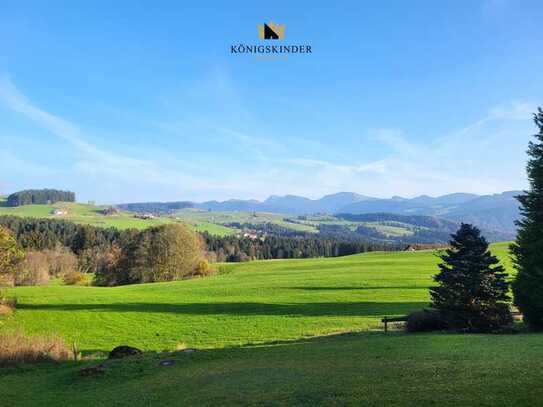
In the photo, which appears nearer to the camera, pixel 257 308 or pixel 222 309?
pixel 257 308

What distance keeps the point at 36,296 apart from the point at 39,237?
78252mm

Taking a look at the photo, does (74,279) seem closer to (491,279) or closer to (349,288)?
(349,288)

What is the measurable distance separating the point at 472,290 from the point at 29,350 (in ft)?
88.0

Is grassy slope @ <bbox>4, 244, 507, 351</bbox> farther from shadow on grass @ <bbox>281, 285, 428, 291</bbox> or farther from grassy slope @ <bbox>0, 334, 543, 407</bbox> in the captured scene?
grassy slope @ <bbox>0, 334, 543, 407</bbox>

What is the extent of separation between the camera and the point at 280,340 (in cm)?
3262

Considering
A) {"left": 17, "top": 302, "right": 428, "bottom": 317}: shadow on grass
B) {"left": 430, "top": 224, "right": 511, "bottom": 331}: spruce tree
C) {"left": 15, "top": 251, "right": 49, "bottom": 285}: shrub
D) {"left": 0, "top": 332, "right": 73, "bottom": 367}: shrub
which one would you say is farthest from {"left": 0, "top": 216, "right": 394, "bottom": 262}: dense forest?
{"left": 430, "top": 224, "right": 511, "bottom": 331}: spruce tree

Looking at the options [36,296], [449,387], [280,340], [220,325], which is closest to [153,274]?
[36,296]

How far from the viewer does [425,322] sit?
30688 mm

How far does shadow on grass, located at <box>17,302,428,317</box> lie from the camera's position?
45.1 m

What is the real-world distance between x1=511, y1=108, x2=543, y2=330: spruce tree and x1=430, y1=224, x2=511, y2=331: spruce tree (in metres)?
1.15

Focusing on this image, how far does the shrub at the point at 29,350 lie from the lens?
24703 millimetres

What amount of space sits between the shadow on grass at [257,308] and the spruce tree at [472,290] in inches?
488

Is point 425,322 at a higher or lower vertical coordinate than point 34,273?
higher

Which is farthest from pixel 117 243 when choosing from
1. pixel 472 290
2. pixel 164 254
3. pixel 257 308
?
pixel 472 290
